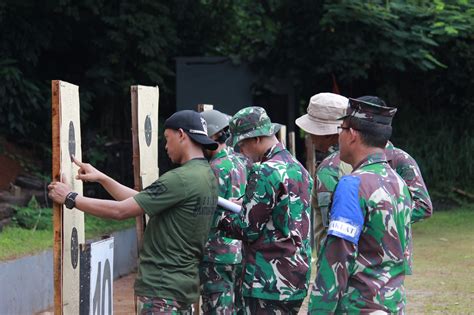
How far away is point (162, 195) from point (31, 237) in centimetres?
627

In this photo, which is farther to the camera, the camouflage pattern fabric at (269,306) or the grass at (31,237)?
the grass at (31,237)

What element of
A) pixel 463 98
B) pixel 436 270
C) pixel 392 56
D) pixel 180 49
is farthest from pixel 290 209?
pixel 463 98

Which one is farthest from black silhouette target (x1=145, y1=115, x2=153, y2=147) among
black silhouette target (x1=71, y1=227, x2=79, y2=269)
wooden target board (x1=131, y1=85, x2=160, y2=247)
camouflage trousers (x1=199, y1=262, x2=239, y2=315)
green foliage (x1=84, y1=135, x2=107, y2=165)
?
green foliage (x1=84, y1=135, x2=107, y2=165)

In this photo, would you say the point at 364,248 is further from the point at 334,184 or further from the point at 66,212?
the point at 66,212

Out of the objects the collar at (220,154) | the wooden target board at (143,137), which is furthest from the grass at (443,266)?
the wooden target board at (143,137)

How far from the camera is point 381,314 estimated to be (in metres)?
4.03

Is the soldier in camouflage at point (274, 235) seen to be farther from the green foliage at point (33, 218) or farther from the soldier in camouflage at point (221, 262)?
the green foliage at point (33, 218)

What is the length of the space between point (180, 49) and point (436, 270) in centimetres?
852

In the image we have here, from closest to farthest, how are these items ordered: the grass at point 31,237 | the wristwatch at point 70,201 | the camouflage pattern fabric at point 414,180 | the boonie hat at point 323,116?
the wristwatch at point 70,201 → the boonie hat at point 323,116 → the camouflage pattern fabric at point 414,180 → the grass at point 31,237

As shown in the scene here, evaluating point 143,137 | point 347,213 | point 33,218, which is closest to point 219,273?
point 143,137

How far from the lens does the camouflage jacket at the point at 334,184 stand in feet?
17.3

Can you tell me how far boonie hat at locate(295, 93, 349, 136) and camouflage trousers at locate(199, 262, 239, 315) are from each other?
5.20 ft

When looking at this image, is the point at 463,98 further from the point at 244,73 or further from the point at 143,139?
the point at 143,139

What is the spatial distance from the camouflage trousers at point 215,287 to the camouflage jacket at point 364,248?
266cm
